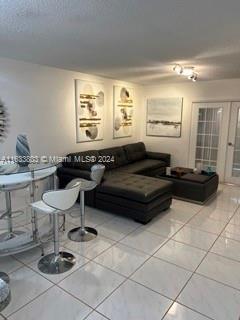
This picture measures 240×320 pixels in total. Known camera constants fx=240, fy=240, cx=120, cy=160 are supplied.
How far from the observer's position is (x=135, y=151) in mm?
6062

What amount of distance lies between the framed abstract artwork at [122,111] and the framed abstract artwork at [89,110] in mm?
487

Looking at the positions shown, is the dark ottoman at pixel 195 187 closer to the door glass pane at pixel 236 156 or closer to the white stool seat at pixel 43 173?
the door glass pane at pixel 236 156

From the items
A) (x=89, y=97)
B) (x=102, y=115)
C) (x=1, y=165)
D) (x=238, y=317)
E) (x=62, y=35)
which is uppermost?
(x=62, y=35)

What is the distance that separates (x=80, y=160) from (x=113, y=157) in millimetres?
981

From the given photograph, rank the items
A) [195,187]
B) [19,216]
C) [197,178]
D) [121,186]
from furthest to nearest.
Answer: [197,178]
[195,187]
[121,186]
[19,216]

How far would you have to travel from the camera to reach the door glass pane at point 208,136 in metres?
5.70

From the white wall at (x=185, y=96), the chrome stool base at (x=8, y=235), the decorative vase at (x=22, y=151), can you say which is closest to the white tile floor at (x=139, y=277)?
the chrome stool base at (x=8, y=235)

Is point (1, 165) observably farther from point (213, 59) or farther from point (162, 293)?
point (213, 59)

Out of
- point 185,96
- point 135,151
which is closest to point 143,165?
point 135,151

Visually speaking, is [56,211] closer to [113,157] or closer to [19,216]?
[19,216]

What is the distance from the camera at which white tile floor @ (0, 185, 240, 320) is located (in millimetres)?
1983

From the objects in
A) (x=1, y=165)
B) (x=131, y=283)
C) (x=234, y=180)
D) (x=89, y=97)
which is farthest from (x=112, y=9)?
(x=234, y=180)

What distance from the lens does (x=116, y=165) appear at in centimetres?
532

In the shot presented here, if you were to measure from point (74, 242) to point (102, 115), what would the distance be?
3.13 meters
